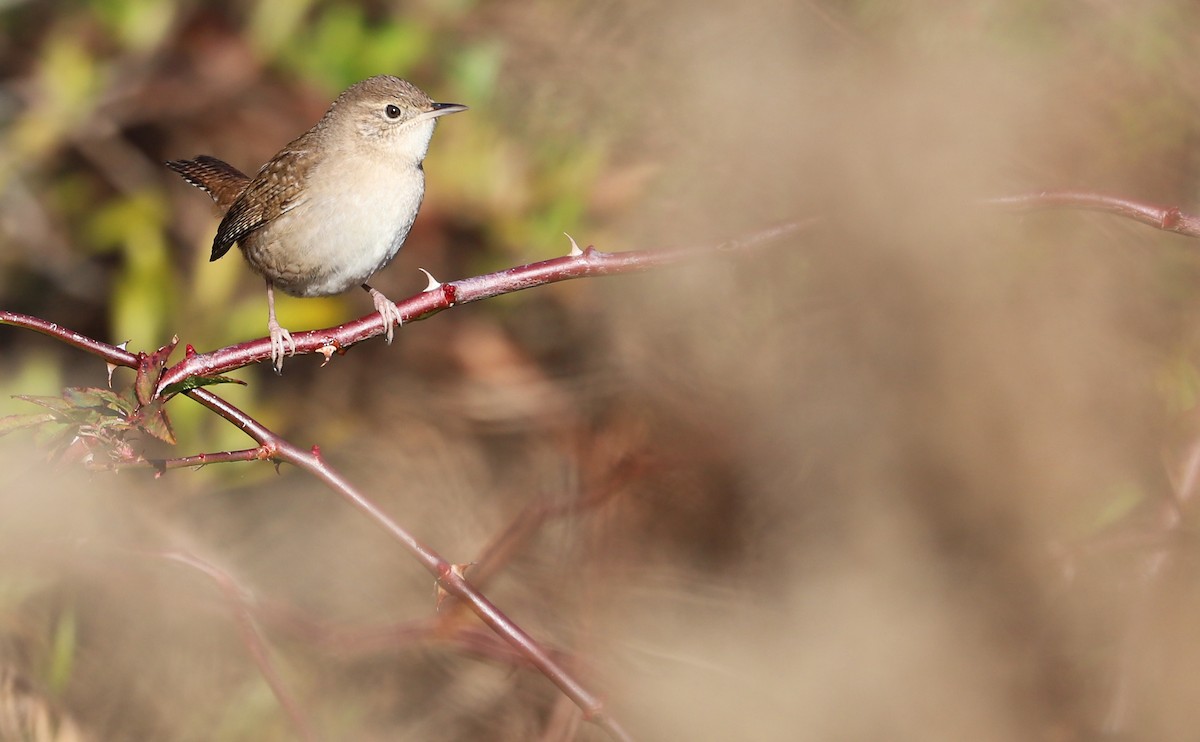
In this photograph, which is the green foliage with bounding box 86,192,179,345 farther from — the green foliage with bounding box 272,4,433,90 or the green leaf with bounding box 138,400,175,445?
the green leaf with bounding box 138,400,175,445

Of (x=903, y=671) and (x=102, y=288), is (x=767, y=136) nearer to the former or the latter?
(x=903, y=671)

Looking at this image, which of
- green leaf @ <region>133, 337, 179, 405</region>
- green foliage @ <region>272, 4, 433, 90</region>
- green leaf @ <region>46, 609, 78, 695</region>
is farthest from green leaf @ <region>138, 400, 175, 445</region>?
green foliage @ <region>272, 4, 433, 90</region>

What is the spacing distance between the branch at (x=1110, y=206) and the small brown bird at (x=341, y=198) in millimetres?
1582

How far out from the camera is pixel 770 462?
3.02 meters

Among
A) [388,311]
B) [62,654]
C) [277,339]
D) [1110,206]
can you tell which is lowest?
[62,654]

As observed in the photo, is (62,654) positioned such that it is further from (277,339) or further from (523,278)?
(523,278)

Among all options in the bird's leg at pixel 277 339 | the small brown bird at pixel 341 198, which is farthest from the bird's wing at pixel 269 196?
the bird's leg at pixel 277 339

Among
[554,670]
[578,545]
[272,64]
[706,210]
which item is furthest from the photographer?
[272,64]

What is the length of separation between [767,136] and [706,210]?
1.16 ft

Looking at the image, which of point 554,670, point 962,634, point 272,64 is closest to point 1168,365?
point 962,634

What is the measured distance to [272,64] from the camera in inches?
181

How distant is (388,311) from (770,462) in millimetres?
1264

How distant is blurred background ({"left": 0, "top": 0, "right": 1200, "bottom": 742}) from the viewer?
2543 mm

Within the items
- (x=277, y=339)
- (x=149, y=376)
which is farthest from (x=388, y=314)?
(x=149, y=376)
